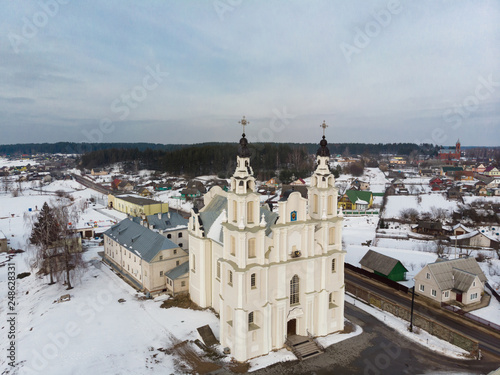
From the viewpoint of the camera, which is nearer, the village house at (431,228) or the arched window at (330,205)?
the arched window at (330,205)

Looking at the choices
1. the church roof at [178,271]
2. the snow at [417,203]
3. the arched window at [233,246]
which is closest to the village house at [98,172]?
the snow at [417,203]

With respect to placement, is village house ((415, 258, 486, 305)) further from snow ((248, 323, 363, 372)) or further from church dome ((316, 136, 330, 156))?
church dome ((316, 136, 330, 156))

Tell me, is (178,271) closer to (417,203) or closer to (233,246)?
(233,246)

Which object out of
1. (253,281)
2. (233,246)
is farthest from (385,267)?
(233,246)

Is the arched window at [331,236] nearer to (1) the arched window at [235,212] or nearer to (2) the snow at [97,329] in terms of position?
Result: (1) the arched window at [235,212]

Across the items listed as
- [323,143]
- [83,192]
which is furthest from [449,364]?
[83,192]

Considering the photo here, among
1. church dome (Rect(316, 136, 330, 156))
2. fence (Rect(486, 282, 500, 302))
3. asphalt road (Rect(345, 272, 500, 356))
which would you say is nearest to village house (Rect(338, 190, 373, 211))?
asphalt road (Rect(345, 272, 500, 356))

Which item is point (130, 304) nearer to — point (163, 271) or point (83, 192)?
point (163, 271)
